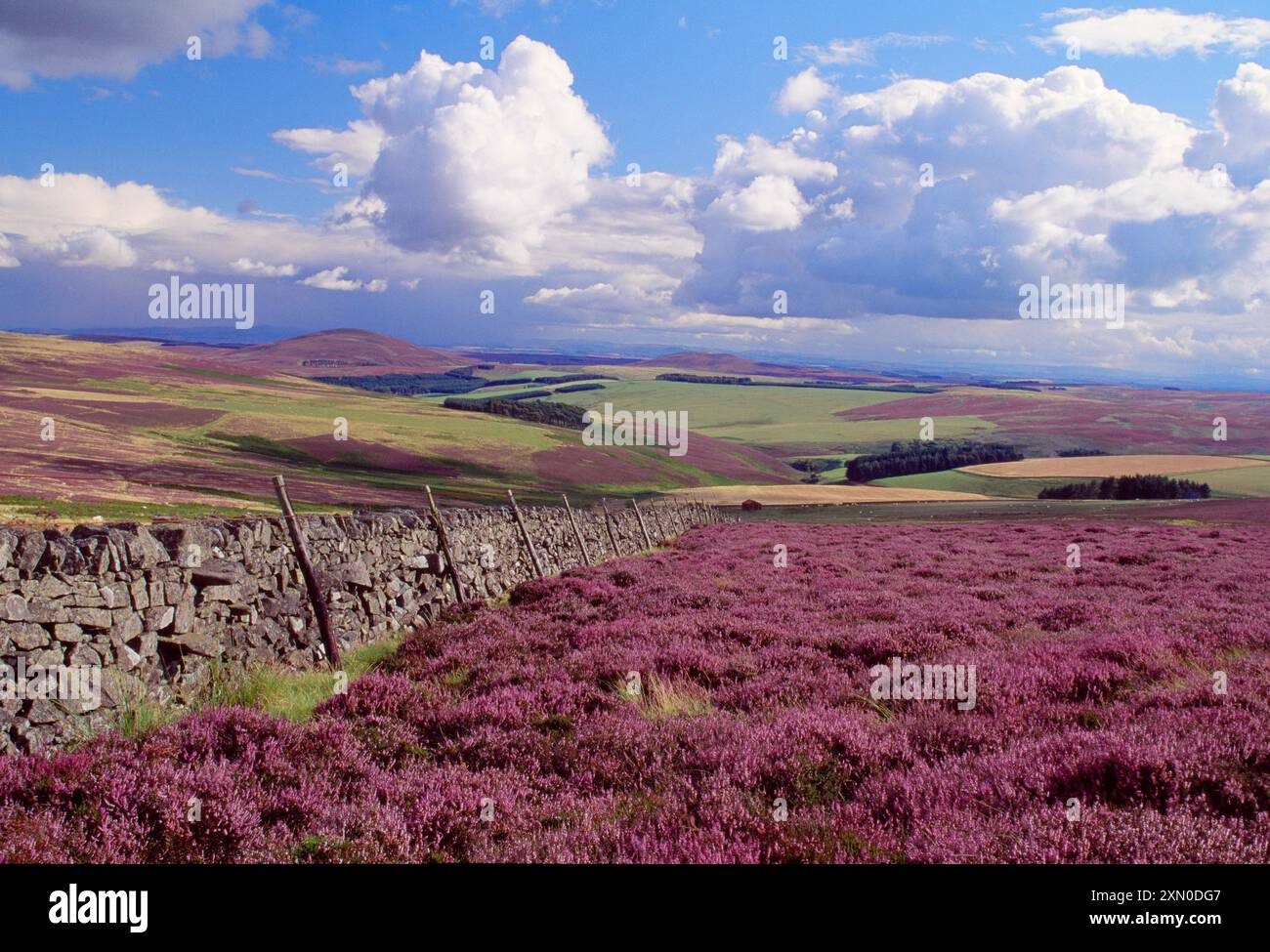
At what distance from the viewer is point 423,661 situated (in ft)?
35.9

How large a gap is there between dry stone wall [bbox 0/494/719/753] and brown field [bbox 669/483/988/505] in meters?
67.2

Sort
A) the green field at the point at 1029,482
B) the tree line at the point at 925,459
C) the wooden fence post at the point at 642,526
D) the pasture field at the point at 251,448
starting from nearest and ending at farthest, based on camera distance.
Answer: the wooden fence post at the point at 642,526
the pasture field at the point at 251,448
the green field at the point at 1029,482
the tree line at the point at 925,459

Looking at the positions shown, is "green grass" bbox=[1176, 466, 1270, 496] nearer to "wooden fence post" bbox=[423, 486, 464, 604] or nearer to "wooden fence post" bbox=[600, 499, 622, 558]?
"wooden fence post" bbox=[600, 499, 622, 558]

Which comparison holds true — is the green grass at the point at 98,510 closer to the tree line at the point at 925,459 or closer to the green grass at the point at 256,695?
the green grass at the point at 256,695

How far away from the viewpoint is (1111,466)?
10394 centimetres

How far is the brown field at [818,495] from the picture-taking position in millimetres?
82000

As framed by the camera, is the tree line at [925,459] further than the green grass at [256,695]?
Yes

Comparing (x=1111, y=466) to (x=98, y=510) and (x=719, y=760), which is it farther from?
(x=719, y=760)

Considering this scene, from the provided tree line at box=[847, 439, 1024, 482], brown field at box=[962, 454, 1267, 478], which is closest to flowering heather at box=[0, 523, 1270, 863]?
brown field at box=[962, 454, 1267, 478]

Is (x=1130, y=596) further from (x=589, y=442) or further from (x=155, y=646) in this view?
(x=589, y=442)

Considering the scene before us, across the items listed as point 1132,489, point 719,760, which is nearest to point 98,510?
point 719,760

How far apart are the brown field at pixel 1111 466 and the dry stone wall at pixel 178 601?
100 meters

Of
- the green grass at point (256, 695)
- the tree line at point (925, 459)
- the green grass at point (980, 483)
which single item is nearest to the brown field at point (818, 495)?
the green grass at point (980, 483)

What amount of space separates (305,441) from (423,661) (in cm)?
9135
